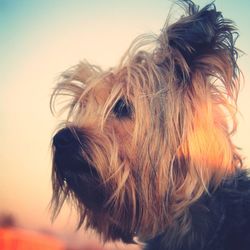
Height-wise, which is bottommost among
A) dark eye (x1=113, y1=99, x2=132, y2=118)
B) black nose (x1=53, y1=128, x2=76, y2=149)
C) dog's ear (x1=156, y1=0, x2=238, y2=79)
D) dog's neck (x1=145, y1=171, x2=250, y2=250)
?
dog's neck (x1=145, y1=171, x2=250, y2=250)

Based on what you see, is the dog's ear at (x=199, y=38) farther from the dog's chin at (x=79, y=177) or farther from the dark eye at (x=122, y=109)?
the dog's chin at (x=79, y=177)

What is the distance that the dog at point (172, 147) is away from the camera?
1.95 m

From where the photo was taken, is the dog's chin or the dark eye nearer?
the dog's chin

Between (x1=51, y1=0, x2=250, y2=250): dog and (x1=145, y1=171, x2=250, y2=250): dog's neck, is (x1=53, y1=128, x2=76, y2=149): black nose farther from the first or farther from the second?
(x1=145, y1=171, x2=250, y2=250): dog's neck

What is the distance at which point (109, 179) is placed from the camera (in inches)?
77.4

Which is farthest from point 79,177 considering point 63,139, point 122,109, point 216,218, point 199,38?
point 199,38

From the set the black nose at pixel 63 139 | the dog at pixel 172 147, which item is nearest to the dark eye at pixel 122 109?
the dog at pixel 172 147

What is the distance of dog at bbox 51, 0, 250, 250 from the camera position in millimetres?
1954

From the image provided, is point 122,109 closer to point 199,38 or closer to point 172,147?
point 172,147

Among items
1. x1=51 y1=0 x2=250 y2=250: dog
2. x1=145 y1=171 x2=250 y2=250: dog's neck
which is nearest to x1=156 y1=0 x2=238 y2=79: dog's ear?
x1=51 y1=0 x2=250 y2=250: dog

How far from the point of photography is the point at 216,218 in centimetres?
204

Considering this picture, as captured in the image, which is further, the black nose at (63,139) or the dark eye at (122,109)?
the dark eye at (122,109)

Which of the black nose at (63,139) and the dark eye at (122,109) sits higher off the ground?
the dark eye at (122,109)

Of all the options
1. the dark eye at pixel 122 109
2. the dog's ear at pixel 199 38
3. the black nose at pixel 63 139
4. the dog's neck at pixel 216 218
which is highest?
the dog's ear at pixel 199 38
